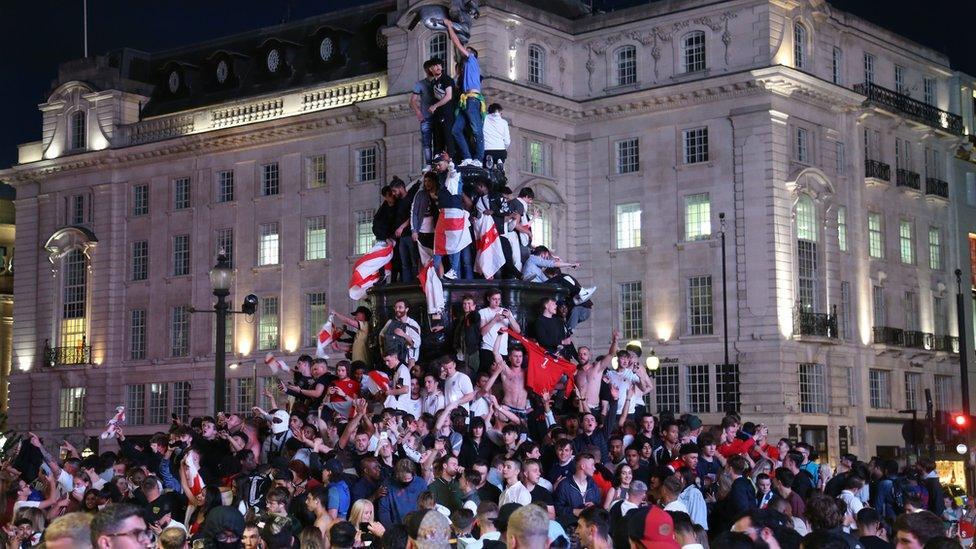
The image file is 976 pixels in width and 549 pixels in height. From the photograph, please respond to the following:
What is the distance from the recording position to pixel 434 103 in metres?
26.2

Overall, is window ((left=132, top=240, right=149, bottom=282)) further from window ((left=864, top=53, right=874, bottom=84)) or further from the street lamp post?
the street lamp post

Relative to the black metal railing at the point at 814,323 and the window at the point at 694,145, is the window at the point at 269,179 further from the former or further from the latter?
the black metal railing at the point at 814,323

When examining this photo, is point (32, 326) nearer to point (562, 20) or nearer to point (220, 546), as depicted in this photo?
point (562, 20)

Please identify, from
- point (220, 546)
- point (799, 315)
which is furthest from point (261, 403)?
point (220, 546)

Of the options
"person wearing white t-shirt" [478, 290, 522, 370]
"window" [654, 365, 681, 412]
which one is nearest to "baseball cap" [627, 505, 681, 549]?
"person wearing white t-shirt" [478, 290, 522, 370]

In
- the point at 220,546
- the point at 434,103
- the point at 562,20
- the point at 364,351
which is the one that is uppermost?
the point at 562,20

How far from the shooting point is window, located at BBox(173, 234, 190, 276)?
7712 centimetres

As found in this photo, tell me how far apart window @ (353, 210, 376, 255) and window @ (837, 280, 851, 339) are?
1907 cm

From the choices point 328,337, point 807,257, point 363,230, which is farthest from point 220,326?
point 363,230

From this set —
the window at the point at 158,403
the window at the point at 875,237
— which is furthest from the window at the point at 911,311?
the window at the point at 158,403

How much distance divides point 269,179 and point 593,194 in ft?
49.5

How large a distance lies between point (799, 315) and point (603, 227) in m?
9.16

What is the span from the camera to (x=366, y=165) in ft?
232

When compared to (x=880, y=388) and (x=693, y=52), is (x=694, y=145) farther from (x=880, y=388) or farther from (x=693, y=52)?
(x=880, y=388)
